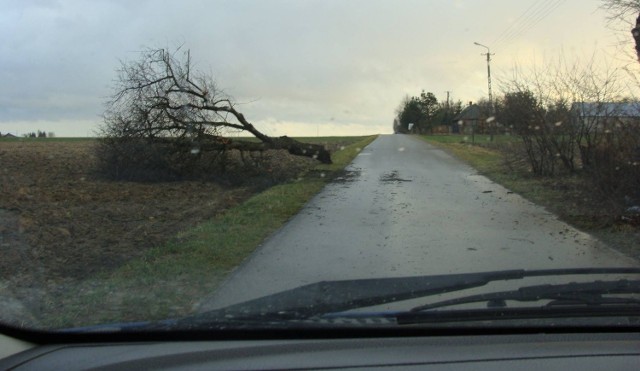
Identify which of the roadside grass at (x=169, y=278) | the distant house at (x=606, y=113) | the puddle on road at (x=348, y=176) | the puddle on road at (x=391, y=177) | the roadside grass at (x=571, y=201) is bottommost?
the roadside grass at (x=571, y=201)

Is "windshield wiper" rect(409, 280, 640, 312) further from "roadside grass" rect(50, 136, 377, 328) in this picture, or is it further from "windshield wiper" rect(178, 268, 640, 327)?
"roadside grass" rect(50, 136, 377, 328)

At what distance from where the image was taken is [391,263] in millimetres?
7246

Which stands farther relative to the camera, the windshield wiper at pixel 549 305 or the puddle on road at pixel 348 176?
the puddle on road at pixel 348 176

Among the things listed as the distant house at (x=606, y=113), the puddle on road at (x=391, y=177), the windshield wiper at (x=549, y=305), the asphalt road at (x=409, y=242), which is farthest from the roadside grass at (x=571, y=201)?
the windshield wiper at (x=549, y=305)

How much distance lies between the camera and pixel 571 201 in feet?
41.1

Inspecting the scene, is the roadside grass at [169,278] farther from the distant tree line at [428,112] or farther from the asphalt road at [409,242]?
the distant tree line at [428,112]

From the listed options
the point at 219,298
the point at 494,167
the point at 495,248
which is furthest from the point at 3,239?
the point at 494,167

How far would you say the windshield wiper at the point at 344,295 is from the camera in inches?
136

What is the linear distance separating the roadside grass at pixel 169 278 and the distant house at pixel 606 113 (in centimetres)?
675

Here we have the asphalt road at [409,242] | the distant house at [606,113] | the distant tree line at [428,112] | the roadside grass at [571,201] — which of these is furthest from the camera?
the distant tree line at [428,112]

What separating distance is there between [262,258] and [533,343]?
16.9 feet

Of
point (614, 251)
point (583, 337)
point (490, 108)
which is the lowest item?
point (614, 251)

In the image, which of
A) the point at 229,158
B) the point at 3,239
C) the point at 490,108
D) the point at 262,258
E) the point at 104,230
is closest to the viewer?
the point at 262,258

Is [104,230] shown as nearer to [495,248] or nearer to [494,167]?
[495,248]
